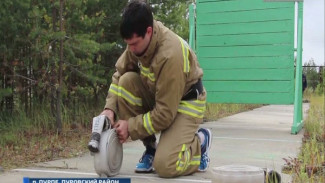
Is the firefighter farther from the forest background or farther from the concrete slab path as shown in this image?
the forest background

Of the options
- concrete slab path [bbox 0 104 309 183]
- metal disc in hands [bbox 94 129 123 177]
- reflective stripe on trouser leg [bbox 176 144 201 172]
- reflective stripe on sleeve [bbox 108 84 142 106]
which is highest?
reflective stripe on sleeve [bbox 108 84 142 106]

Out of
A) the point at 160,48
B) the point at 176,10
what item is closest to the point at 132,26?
the point at 160,48

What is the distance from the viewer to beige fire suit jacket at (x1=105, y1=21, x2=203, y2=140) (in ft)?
10.3

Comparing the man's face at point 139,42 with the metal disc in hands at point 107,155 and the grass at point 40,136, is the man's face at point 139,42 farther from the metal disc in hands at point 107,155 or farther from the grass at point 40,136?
the grass at point 40,136

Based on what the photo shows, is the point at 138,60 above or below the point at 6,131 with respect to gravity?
above

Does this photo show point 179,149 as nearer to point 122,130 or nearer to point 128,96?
point 122,130

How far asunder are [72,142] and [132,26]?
209cm

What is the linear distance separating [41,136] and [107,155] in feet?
7.12

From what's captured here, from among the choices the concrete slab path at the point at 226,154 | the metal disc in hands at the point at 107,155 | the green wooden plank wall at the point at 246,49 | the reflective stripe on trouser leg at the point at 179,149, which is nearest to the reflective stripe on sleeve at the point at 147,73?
the reflective stripe on trouser leg at the point at 179,149

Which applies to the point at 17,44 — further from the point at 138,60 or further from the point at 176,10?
the point at 176,10

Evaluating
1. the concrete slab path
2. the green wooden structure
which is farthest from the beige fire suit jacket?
the green wooden structure

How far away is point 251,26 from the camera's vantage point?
6.52 metres

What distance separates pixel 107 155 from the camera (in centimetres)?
301

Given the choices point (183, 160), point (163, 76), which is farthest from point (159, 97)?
point (183, 160)
